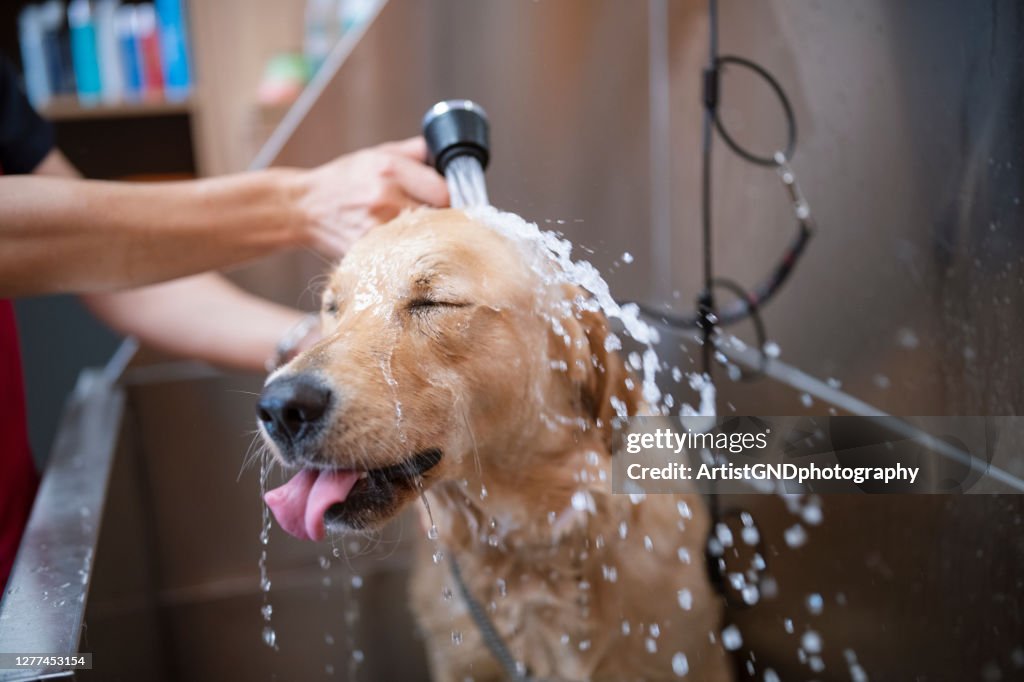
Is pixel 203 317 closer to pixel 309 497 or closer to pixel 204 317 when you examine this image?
pixel 204 317

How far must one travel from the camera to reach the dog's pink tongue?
70cm

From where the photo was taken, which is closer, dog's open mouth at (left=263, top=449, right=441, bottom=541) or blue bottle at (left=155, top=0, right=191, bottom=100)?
dog's open mouth at (left=263, top=449, right=441, bottom=541)

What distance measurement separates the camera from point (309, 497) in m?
0.71

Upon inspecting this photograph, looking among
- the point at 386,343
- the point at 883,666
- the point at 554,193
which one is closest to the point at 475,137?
the point at 554,193

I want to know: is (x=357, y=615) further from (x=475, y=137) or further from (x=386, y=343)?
(x=475, y=137)

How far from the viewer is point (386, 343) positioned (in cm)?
78

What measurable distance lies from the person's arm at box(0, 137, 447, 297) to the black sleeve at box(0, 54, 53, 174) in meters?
0.27

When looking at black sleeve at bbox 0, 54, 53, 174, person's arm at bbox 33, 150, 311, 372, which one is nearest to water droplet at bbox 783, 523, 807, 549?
person's arm at bbox 33, 150, 311, 372

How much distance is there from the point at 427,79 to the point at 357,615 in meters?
0.78

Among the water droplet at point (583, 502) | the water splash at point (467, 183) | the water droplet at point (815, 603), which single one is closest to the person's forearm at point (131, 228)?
the water splash at point (467, 183)

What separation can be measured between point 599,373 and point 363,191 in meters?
0.33

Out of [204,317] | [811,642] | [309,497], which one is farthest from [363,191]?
[811,642]

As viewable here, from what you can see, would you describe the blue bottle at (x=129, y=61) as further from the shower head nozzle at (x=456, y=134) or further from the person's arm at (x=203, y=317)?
the shower head nozzle at (x=456, y=134)

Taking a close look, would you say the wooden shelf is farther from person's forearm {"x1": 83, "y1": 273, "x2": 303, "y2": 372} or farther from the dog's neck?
the dog's neck
